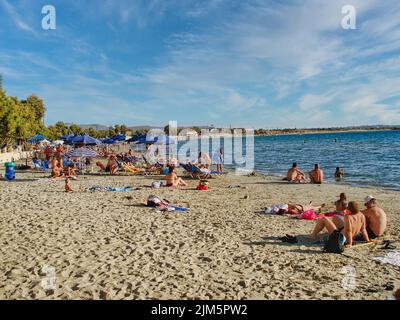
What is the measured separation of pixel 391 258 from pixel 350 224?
876 mm

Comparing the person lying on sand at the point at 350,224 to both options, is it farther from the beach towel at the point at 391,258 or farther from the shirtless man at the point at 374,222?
the beach towel at the point at 391,258

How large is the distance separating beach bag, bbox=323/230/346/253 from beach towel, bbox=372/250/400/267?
543 mm

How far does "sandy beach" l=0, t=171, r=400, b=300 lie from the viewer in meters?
4.67

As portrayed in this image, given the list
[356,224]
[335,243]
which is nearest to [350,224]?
[356,224]

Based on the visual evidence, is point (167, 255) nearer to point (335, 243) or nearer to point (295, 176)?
point (335, 243)

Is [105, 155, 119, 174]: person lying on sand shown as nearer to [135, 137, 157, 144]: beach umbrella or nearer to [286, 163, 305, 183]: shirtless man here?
[135, 137, 157, 144]: beach umbrella

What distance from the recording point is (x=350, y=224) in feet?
21.5

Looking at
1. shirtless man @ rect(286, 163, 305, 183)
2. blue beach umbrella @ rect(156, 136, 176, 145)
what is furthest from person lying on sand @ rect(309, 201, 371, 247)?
blue beach umbrella @ rect(156, 136, 176, 145)

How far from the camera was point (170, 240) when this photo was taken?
6.86 meters

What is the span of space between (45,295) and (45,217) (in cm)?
436

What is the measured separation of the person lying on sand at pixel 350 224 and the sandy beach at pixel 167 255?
0.98 ft

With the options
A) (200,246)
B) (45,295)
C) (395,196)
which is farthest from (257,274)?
(395,196)

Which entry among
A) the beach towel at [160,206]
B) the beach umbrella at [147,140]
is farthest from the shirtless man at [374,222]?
the beach umbrella at [147,140]

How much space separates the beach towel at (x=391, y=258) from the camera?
5.74m
